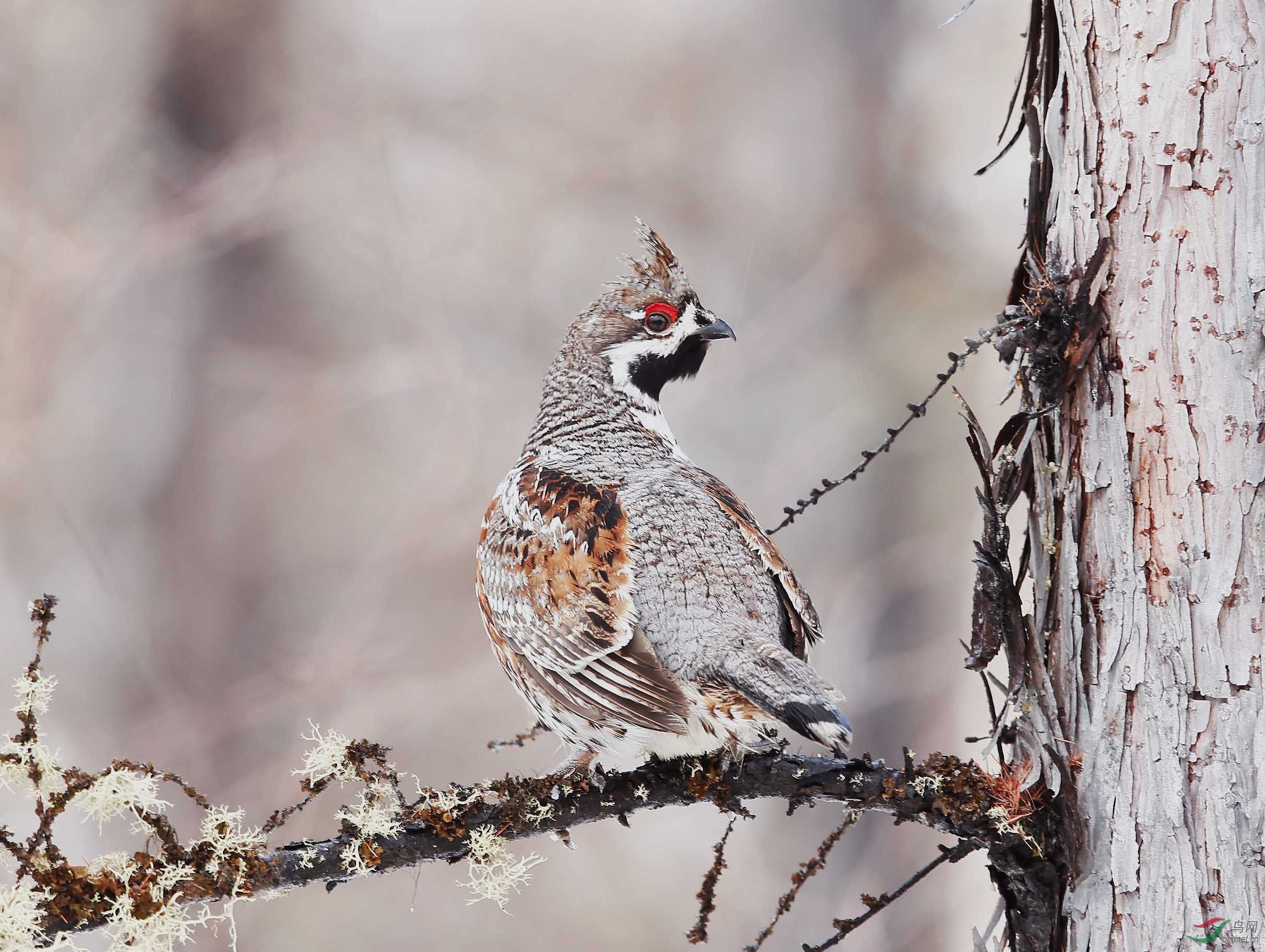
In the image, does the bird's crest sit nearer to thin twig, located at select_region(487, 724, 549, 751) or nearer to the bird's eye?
the bird's eye

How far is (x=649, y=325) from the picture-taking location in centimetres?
353

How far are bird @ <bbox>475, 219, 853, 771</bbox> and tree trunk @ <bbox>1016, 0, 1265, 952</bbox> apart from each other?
569 mm

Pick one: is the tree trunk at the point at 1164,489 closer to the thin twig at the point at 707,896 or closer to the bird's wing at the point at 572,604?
the thin twig at the point at 707,896

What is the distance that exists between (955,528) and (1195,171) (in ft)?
15.1

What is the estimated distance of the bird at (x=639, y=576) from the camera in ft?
8.36

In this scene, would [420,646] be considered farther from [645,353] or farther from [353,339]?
[645,353]

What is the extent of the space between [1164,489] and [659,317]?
183 cm

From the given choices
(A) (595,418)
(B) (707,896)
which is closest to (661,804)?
(B) (707,896)

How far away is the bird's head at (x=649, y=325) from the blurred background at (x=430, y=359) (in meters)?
2.95

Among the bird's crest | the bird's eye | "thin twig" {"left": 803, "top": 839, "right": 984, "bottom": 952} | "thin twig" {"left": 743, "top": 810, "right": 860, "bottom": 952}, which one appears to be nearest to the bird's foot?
"thin twig" {"left": 743, "top": 810, "right": 860, "bottom": 952}

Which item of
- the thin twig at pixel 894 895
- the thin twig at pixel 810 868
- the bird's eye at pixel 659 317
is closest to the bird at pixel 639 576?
the bird's eye at pixel 659 317

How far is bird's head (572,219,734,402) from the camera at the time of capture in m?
3.53

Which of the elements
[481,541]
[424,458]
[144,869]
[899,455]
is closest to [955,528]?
[899,455]

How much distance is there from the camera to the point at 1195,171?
2.08m
